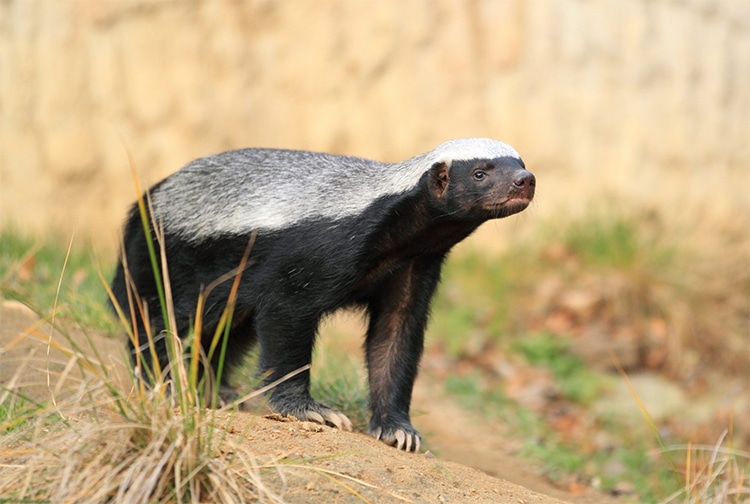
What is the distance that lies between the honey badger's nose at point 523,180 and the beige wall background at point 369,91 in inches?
222

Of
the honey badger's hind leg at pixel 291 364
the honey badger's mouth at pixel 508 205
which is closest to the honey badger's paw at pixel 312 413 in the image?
the honey badger's hind leg at pixel 291 364

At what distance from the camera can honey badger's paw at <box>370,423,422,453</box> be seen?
16.5 feet

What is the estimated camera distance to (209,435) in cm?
341

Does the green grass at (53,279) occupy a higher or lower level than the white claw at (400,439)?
lower

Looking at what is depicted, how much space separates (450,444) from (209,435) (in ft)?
12.1

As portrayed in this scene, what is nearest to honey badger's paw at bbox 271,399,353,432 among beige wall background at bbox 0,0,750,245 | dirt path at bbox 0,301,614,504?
dirt path at bbox 0,301,614,504

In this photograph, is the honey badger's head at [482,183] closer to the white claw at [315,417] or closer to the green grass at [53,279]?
the white claw at [315,417]

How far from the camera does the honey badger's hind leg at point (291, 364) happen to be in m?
4.92

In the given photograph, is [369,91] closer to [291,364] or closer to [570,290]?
[570,290]

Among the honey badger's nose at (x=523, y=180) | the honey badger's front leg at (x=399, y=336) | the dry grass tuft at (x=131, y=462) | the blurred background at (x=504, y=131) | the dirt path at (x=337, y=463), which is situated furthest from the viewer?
the blurred background at (x=504, y=131)

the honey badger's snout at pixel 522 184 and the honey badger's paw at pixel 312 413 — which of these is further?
the honey badger's paw at pixel 312 413

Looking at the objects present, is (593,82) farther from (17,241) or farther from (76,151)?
(17,241)

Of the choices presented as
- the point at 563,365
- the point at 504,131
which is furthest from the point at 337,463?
the point at 504,131

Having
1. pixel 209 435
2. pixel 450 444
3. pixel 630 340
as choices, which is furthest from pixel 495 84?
pixel 209 435
